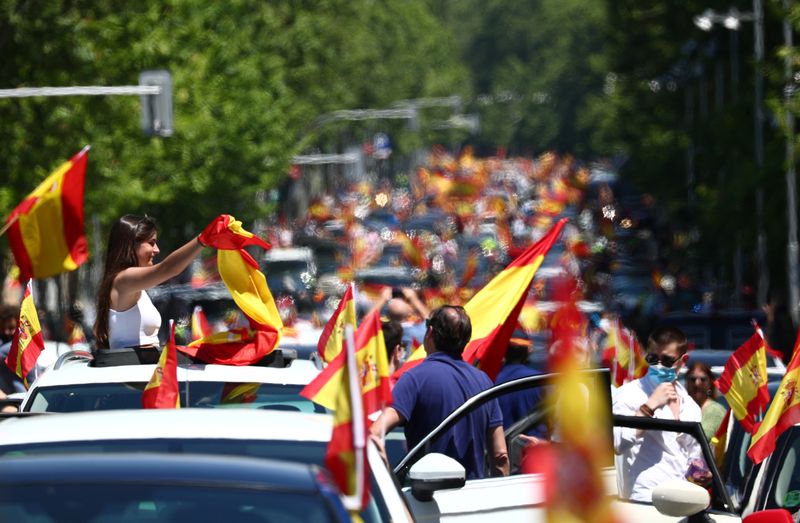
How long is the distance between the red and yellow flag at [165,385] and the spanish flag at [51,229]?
17.3 ft

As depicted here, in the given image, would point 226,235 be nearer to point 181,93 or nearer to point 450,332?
point 450,332

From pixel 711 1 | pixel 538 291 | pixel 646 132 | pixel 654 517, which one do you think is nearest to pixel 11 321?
pixel 654 517

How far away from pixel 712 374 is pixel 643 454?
7.23ft

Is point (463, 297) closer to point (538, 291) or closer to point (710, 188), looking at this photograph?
point (538, 291)

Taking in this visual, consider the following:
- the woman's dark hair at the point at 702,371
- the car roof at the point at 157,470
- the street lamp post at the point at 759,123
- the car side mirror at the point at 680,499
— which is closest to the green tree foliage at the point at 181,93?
the street lamp post at the point at 759,123

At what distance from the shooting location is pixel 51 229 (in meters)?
13.5

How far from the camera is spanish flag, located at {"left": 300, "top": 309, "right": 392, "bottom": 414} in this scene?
21.8ft

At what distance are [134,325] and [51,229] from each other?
16.2 ft

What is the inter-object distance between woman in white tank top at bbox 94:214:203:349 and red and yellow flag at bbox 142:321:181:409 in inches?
41.2

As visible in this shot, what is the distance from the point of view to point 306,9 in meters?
63.7

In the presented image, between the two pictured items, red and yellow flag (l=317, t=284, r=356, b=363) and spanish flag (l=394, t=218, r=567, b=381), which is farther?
spanish flag (l=394, t=218, r=567, b=381)

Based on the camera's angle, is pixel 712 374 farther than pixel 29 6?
No

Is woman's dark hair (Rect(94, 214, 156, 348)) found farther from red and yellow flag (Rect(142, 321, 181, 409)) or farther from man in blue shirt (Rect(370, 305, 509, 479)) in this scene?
man in blue shirt (Rect(370, 305, 509, 479))

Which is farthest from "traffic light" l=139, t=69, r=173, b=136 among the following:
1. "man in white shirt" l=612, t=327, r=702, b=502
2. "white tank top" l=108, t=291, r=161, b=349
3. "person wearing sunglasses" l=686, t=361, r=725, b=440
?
"white tank top" l=108, t=291, r=161, b=349
